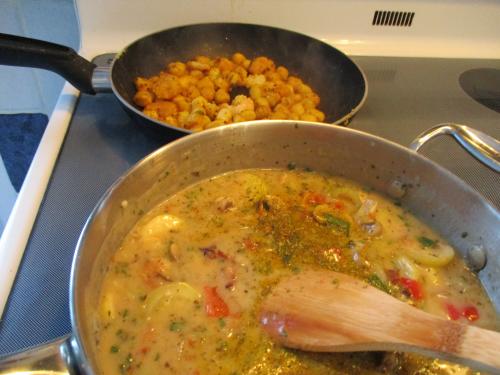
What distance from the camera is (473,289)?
2.84 ft

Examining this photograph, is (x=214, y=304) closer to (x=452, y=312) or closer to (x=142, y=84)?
(x=452, y=312)

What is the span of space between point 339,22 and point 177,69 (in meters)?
0.65

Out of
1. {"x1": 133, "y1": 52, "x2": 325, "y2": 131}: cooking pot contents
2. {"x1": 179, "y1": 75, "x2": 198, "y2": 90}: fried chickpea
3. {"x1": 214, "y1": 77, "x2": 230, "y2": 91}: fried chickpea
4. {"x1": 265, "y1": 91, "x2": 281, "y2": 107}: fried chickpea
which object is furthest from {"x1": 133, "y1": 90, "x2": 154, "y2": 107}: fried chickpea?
{"x1": 265, "y1": 91, "x2": 281, "y2": 107}: fried chickpea

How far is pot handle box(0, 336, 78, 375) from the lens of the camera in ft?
1.65

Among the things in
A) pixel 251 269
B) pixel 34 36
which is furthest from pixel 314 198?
pixel 34 36

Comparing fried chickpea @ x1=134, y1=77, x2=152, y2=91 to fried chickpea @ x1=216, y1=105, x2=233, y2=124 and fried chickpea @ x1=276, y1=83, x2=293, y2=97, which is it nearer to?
fried chickpea @ x1=216, y1=105, x2=233, y2=124

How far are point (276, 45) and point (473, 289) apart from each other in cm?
101

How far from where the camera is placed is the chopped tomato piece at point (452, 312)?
2.67 ft

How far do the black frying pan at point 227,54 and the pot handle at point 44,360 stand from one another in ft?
2.30

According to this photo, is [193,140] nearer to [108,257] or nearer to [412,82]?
[108,257]

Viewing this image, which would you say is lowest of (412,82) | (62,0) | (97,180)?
(97,180)

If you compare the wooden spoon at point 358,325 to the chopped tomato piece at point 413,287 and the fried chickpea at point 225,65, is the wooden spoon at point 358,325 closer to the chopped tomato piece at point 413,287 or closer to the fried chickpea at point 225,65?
the chopped tomato piece at point 413,287

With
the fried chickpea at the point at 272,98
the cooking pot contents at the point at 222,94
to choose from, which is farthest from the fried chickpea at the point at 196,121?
the fried chickpea at the point at 272,98

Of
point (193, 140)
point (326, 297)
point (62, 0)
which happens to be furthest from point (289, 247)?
point (62, 0)
